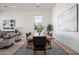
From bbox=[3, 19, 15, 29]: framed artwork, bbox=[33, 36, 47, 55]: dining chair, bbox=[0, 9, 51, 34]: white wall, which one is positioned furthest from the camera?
bbox=[0, 9, 51, 34]: white wall

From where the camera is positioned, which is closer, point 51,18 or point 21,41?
point 21,41

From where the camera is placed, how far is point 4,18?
22.3ft

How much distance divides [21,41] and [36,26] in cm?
140

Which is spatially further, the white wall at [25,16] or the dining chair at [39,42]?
the white wall at [25,16]

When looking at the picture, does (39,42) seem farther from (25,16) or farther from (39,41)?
(25,16)

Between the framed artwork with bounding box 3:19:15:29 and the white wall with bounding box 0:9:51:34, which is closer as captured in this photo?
the framed artwork with bounding box 3:19:15:29

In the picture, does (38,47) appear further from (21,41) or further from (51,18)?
(51,18)

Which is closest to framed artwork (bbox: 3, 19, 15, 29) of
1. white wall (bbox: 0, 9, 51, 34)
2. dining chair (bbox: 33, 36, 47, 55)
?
white wall (bbox: 0, 9, 51, 34)

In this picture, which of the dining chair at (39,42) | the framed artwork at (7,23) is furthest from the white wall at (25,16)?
the dining chair at (39,42)

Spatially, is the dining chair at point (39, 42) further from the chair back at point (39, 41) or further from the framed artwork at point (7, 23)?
the framed artwork at point (7, 23)

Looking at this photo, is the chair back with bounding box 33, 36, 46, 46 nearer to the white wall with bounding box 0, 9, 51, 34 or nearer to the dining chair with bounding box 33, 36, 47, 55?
the dining chair with bounding box 33, 36, 47, 55

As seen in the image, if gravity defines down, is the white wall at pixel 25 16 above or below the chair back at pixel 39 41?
above
